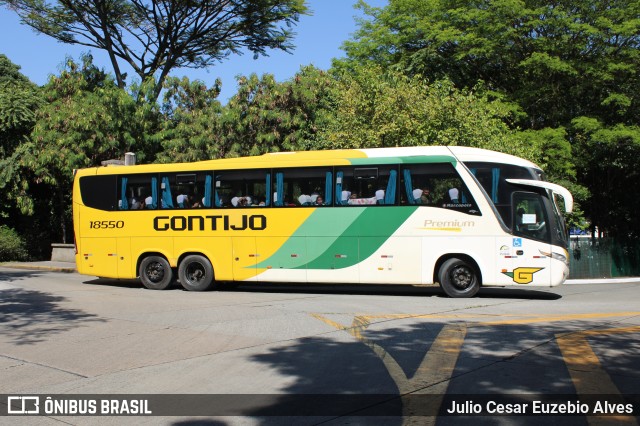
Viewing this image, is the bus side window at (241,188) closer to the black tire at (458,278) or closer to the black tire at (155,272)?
the black tire at (155,272)

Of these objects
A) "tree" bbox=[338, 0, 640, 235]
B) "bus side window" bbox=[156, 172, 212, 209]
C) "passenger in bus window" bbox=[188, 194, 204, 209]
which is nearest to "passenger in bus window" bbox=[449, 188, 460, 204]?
"bus side window" bbox=[156, 172, 212, 209]

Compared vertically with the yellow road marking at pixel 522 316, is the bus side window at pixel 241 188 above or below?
above

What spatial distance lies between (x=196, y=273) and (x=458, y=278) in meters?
7.24

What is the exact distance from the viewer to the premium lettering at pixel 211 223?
54.0 feet

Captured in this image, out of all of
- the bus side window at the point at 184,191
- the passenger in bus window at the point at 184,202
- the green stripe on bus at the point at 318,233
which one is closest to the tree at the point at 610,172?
the green stripe on bus at the point at 318,233

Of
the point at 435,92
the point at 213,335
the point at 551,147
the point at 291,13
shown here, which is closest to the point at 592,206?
the point at 551,147

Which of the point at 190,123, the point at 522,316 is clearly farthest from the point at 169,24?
the point at 522,316

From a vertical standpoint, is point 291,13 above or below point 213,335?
above

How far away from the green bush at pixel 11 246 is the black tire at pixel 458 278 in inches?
812

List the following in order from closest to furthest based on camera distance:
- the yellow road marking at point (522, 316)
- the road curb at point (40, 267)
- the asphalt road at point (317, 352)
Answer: the asphalt road at point (317, 352)
the yellow road marking at point (522, 316)
the road curb at point (40, 267)

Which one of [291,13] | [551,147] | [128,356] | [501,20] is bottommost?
[128,356]

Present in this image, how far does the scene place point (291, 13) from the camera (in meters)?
32.8

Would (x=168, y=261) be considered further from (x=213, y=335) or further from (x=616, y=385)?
(x=616, y=385)

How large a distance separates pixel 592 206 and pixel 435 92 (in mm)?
17389
